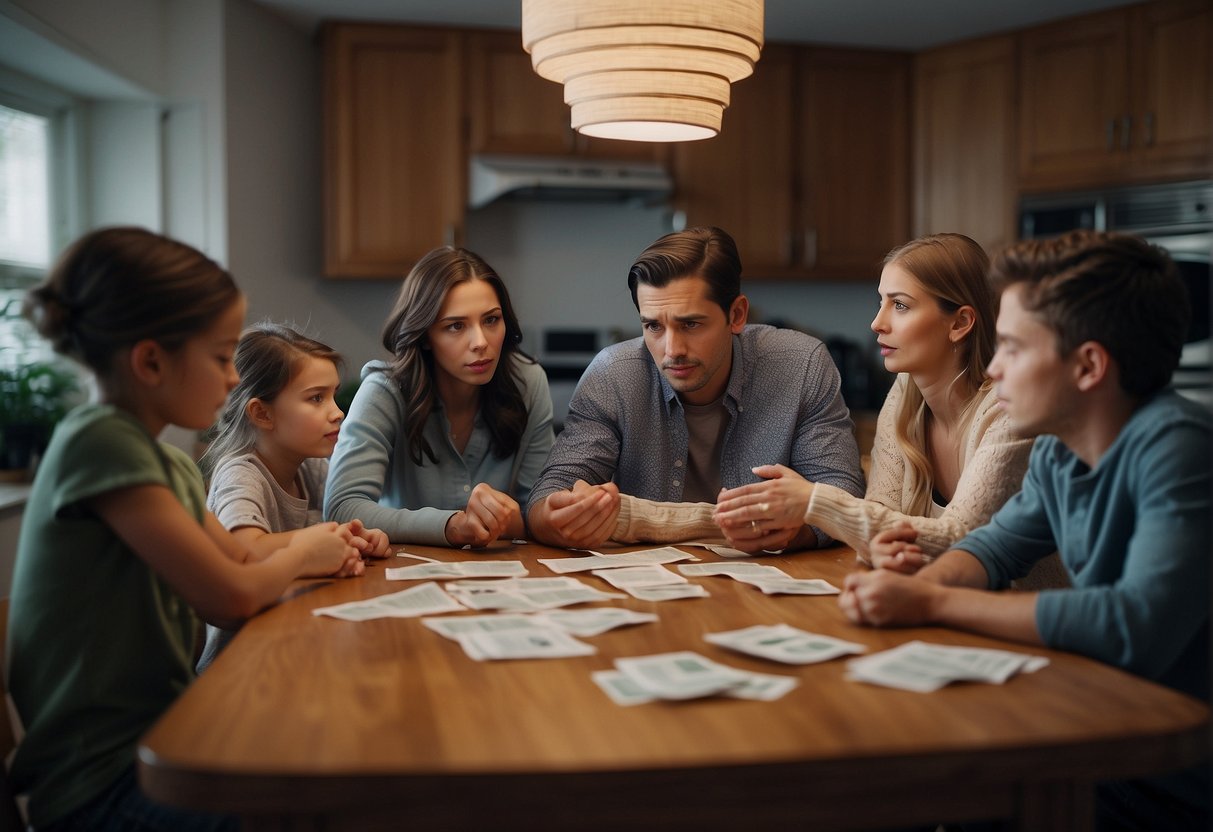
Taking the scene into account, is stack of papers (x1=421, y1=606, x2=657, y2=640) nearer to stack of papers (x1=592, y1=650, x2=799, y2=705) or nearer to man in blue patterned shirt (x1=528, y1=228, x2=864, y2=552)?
stack of papers (x1=592, y1=650, x2=799, y2=705)

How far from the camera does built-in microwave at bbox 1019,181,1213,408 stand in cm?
411

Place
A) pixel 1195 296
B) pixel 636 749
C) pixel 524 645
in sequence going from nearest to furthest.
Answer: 1. pixel 636 749
2. pixel 524 645
3. pixel 1195 296

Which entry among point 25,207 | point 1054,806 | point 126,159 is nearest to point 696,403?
point 1054,806

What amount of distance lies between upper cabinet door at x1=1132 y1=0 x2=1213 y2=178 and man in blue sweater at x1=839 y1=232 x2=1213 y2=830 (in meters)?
3.22

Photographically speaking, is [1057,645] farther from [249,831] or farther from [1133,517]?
[249,831]

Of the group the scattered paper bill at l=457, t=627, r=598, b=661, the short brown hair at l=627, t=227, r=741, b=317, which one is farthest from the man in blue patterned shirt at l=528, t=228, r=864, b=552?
the scattered paper bill at l=457, t=627, r=598, b=661

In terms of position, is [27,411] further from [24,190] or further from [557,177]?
[557,177]

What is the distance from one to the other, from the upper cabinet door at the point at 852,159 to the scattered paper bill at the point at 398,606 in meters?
3.70

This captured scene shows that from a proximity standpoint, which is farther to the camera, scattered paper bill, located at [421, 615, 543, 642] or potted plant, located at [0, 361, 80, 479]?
potted plant, located at [0, 361, 80, 479]

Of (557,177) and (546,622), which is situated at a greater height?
(557,177)

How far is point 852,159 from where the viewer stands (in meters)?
4.99

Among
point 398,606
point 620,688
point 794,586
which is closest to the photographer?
point 620,688

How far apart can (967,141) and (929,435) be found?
3.11 m

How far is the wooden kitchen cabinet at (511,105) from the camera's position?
4562mm
